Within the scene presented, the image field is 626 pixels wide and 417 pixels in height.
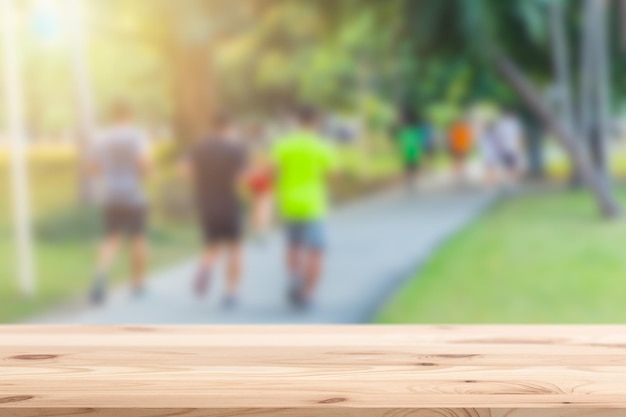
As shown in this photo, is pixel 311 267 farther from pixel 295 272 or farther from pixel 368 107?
pixel 368 107

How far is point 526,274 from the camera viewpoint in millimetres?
9453

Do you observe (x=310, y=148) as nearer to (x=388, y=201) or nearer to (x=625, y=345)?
(x=625, y=345)

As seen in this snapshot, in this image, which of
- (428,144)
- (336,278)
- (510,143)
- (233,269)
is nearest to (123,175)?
(233,269)

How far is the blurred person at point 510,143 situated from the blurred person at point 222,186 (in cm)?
857

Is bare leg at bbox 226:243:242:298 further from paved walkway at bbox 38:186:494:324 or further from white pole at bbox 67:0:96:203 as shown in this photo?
white pole at bbox 67:0:96:203

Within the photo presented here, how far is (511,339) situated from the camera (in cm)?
197

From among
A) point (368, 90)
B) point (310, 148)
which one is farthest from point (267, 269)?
point (368, 90)

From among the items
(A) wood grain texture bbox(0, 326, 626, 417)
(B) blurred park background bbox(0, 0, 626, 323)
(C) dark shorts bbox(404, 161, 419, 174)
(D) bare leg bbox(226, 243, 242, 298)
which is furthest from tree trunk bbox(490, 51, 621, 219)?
(A) wood grain texture bbox(0, 326, 626, 417)

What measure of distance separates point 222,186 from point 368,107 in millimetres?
14543

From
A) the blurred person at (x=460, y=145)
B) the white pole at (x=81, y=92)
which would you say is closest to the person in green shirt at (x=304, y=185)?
the white pole at (x=81, y=92)

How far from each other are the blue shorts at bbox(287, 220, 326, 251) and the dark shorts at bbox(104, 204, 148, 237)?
42.7 inches

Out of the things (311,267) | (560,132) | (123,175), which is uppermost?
(560,132)

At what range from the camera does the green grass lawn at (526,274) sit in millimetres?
7316

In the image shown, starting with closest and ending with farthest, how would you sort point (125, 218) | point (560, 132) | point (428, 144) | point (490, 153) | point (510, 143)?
1. point (125, 218)
2. point (560, 132)
3. point (510, 143)
4. point (490, 153)
5. point (428, 144)
